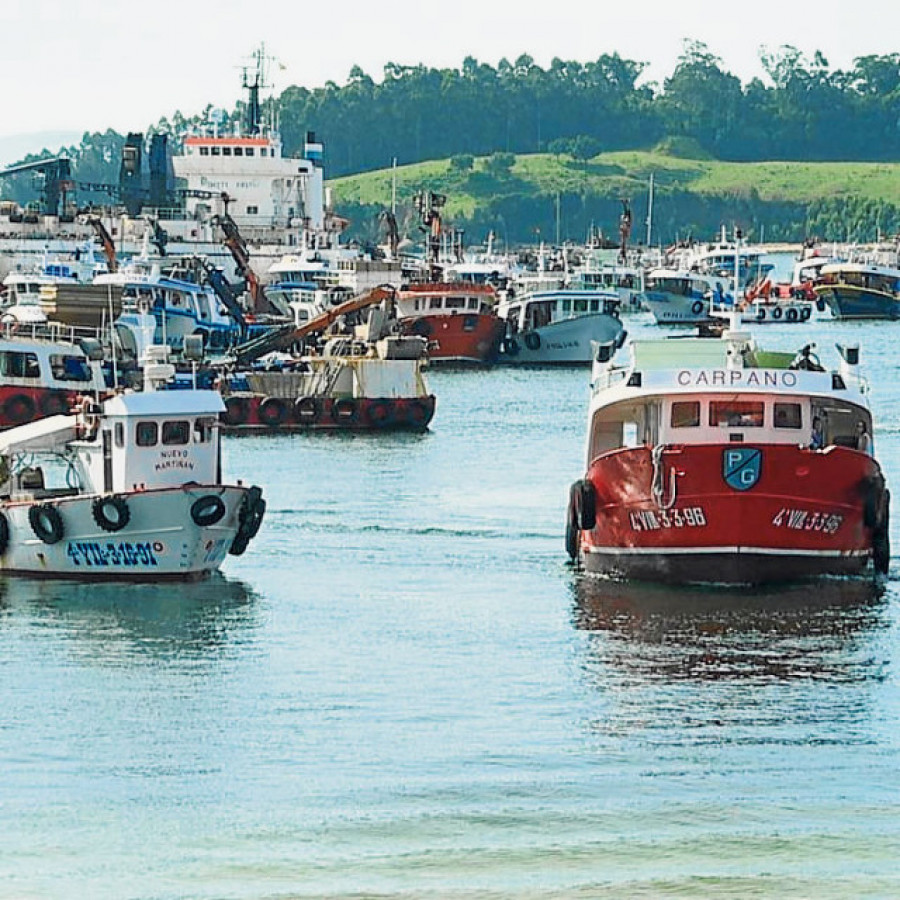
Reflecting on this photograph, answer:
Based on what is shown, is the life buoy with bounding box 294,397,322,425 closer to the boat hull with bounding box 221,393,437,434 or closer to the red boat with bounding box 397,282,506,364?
the boat hull with bounding box 221,393,437,434

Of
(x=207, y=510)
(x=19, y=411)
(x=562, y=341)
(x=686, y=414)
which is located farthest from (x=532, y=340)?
(x=207, y=510)

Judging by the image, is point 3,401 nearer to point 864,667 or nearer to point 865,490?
point 865,490

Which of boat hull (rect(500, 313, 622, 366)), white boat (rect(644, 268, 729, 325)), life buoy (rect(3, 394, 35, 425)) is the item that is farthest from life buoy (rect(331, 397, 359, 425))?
white boat (rect(644, 268, 729, 325))

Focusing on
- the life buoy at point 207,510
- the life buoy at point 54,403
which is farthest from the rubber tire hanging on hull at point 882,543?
the life buoy at point 54,403

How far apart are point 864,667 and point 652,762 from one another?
6.60 meters

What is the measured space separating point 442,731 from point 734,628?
25.8 ft

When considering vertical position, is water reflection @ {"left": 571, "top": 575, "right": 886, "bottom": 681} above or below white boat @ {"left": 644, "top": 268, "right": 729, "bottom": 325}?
below

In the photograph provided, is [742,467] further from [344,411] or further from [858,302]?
[858,302]

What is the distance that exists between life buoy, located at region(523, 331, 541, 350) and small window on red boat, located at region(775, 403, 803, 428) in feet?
207

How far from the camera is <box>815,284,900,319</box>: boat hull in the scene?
14712 cm

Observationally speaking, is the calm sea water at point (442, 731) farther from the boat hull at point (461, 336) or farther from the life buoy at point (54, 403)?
the boat hull at point (461, 336)

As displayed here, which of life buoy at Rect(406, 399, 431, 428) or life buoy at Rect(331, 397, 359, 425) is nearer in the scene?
life buoy at Rect(331, 397, 359, 425)

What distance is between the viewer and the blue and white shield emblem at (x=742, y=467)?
1551 inches

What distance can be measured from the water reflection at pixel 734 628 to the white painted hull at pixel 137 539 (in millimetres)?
5784
